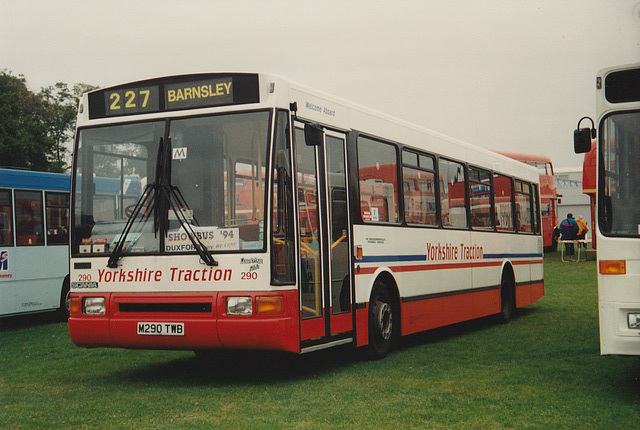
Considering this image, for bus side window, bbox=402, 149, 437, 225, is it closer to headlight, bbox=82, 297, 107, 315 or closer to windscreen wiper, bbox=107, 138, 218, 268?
windscreen wiper, bbox=107, 138, 218, 268

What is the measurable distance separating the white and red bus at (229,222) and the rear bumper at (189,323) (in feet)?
0.05

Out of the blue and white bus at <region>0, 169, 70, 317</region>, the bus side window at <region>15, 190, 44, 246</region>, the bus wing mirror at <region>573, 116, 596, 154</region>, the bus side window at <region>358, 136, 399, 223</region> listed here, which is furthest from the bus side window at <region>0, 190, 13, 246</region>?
the bus wing mirror at <region>573, 116, 596, 154</region>

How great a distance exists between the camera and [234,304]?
852 centimetres

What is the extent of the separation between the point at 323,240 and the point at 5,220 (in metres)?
7.85

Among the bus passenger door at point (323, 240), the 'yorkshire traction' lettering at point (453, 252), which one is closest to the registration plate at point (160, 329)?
the bus passenger door at point (323, 240)

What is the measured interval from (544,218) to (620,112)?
34.1 meters

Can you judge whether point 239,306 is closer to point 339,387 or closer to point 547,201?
point 339,387

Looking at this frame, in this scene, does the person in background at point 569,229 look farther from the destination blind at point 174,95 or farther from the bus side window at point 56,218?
the destination blind at point 174,95

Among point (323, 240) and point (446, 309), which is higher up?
point (323, 240)

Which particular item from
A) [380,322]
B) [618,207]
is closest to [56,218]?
[380,322]

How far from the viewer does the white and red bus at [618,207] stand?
764 centimetres

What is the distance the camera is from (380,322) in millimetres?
10688

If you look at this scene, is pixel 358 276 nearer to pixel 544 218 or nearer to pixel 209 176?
pixel 209 176

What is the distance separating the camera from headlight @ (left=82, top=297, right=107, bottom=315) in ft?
29.9
